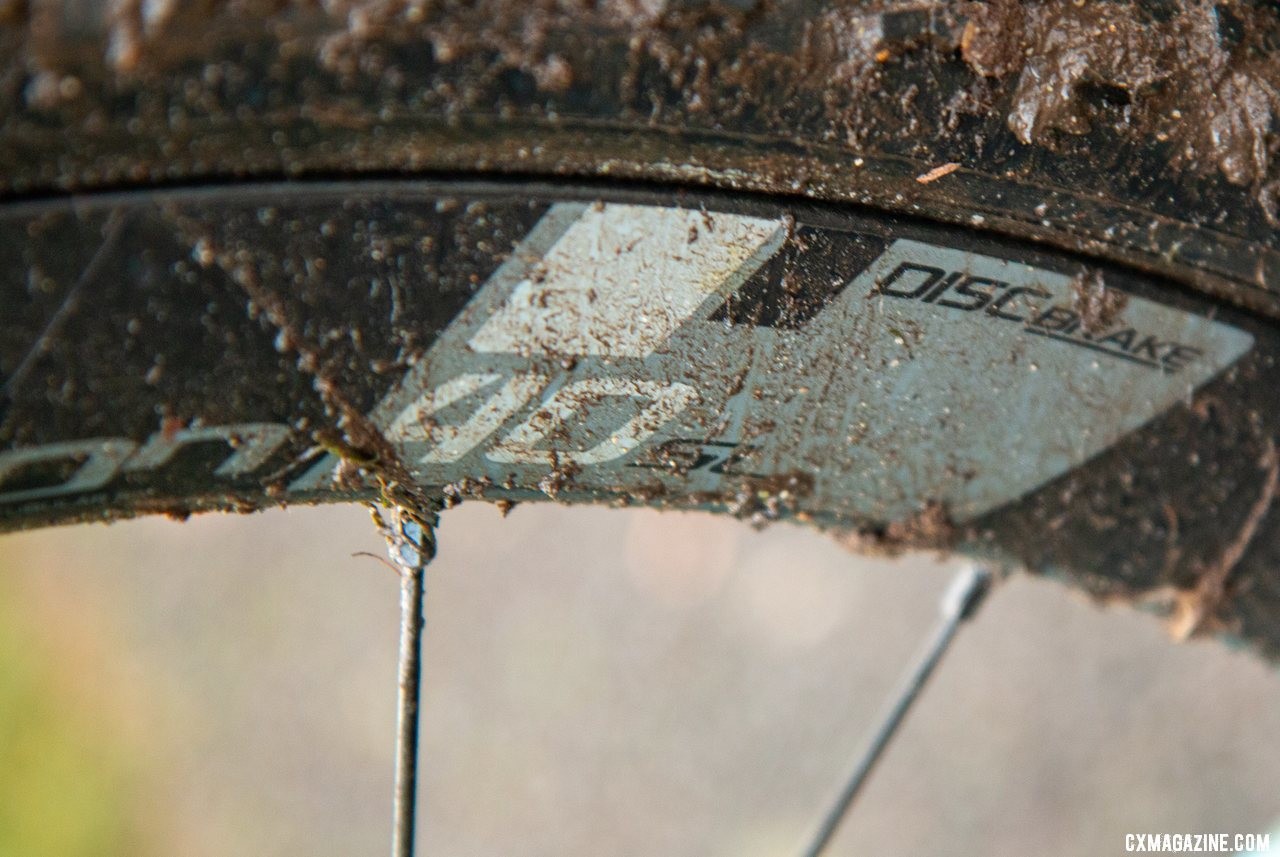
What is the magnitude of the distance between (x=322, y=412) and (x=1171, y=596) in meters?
0.46

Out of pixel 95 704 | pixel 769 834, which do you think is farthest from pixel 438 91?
pixel 95 704

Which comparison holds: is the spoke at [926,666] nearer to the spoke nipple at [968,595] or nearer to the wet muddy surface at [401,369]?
the spoke nipple at [968,595]

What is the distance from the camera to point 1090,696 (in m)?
1.30

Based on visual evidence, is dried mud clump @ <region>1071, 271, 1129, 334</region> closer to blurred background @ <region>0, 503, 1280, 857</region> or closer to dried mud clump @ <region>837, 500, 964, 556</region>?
dried mud clump @ <region>837, 500, 964, 556</region>

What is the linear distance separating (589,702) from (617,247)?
45.1 inches

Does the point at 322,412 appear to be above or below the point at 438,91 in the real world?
below

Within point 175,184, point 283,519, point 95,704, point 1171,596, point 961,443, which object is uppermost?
point 175,184

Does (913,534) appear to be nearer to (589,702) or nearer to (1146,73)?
(1146,73)

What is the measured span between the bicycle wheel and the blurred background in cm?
95

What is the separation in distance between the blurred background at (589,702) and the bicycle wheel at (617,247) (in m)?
0.95

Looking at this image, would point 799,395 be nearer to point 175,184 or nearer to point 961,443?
point 961,443

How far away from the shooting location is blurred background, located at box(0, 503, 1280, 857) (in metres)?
1.28

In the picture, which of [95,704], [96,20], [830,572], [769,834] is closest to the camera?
[96,20]

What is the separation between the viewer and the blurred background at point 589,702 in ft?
4.20
